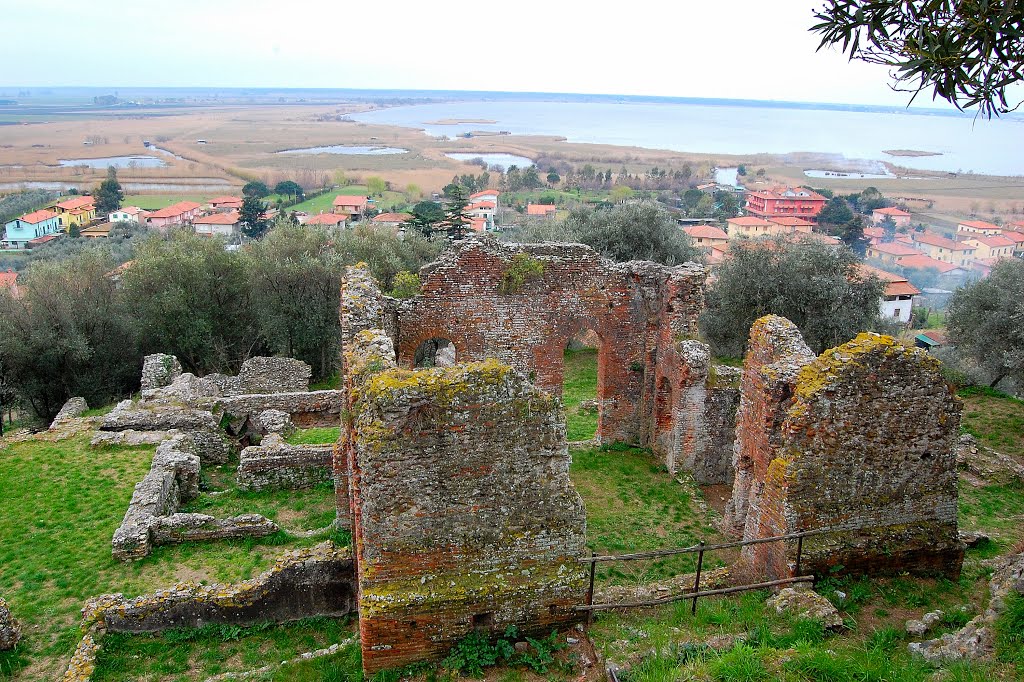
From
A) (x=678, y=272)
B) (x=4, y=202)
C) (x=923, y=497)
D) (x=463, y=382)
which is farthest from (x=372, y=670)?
(x=4, y=202)

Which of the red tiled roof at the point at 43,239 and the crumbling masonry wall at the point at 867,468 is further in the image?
the red tiled roof at the point at 43,239

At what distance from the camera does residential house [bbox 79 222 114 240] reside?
207ft

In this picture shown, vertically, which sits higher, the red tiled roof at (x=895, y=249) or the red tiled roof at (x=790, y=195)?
the red tiled roof at (x=790, y=195)

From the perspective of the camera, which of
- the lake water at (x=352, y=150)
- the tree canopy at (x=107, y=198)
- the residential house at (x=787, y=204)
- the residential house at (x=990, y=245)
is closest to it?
the residential house at (x=990, y=245)

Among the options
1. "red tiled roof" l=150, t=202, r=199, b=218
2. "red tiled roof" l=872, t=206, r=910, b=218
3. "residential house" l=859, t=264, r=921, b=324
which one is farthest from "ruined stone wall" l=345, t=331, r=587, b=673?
"red tiled roof" l=872, t=206, r=910, b=218

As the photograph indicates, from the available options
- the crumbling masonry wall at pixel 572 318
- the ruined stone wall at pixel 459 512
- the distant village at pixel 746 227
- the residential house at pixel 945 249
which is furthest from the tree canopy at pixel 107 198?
the residential house at pixel 945 249

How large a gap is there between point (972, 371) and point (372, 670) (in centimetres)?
2528

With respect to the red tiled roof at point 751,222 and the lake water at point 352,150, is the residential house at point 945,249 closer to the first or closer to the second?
the red tiled roof at point 751,222

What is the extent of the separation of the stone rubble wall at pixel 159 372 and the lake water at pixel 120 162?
13950cm

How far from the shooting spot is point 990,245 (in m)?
66.8

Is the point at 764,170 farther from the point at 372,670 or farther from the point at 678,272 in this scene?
the point at 372,670

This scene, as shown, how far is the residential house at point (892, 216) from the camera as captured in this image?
283 feet

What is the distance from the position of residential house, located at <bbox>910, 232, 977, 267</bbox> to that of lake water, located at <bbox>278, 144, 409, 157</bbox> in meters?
127

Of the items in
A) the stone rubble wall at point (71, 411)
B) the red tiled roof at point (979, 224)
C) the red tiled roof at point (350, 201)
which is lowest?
the stone rubble wall at point (71, 411)
